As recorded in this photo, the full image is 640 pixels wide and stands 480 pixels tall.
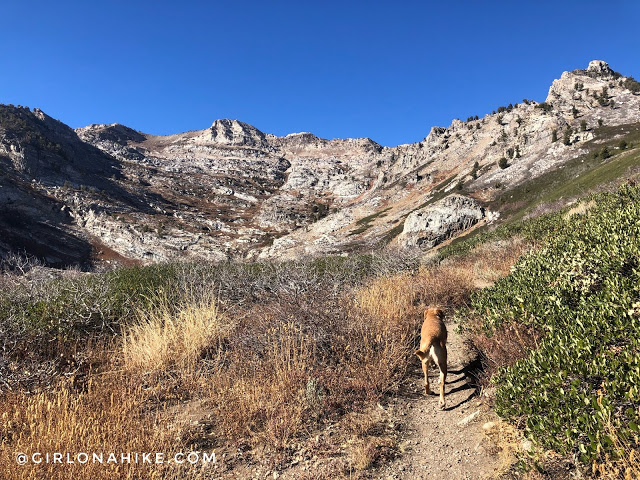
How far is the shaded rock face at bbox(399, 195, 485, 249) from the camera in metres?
45.7

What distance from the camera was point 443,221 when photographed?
46469 millimetres

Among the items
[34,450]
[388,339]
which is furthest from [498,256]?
[34,450]

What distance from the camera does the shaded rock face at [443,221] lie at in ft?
150

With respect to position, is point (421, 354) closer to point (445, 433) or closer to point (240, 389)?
point (445, 433)

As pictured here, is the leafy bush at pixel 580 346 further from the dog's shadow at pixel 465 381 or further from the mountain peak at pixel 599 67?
the mountain peak at pixel 599 67

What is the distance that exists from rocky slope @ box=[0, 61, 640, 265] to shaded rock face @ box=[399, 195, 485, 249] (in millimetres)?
258

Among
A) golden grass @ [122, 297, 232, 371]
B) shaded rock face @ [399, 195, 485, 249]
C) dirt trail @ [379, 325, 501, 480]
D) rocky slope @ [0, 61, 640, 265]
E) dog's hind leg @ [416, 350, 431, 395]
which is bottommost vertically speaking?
dirt trail @ [379, 325, 501, 480]

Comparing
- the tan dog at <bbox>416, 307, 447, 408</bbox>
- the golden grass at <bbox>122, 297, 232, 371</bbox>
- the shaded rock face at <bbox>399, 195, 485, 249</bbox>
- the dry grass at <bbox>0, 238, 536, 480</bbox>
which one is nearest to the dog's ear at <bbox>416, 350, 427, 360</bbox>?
the tan dog at <bbox>416, 307, 447, 408</bbox>

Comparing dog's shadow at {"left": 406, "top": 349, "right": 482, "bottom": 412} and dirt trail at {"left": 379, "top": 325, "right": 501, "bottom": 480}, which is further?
dog's shadow at {"left": 406, "top": 349, "right": 482, "bottom": 412}

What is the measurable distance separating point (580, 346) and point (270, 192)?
132924 millimetres

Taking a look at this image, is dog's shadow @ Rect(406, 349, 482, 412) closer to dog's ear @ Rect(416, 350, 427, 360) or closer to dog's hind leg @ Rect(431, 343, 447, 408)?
dog's hind leg @ Rect(431, 343, 447, 408)

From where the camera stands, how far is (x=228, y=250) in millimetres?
69312

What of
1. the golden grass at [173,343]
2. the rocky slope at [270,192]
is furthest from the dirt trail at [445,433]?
the rocky slope at [270,192]

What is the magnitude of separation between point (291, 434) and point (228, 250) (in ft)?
223
